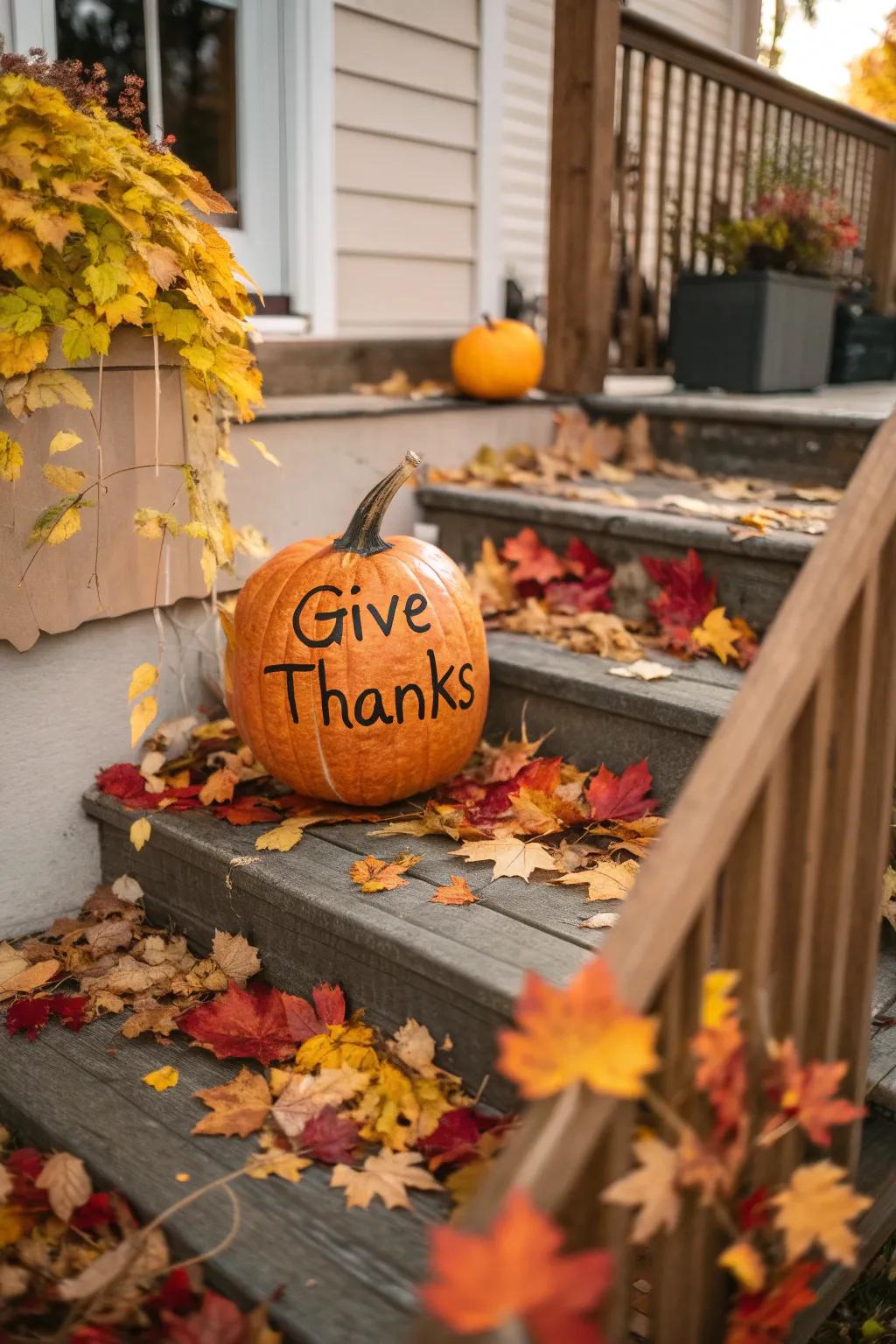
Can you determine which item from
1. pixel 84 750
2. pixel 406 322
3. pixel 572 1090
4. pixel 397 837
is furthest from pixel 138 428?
pixel 406 322

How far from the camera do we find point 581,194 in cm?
324

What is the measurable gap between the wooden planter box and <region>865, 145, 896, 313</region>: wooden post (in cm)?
423

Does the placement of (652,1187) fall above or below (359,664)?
below

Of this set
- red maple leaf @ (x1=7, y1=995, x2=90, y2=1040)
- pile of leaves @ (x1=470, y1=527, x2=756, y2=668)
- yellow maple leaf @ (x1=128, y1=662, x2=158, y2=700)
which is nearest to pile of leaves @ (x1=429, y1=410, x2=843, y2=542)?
pile of leaves @ (x1=470, y1=527, x2=756, y2=668)

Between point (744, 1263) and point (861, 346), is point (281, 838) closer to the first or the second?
point (744, 1263)

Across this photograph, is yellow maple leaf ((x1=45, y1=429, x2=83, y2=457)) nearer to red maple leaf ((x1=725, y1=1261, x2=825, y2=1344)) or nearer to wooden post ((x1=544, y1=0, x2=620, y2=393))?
red maple leaf ((x1=725, y1=1261, x2=825, y2=1344))

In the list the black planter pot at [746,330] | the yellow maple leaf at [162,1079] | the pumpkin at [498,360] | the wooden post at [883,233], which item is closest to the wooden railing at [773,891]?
the yellow maple leaf at [162,1079]

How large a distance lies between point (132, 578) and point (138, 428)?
28 cm

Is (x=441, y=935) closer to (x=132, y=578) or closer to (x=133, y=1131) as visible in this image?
(x=133, y=1131)

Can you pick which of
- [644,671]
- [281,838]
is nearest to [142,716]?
[281,838]

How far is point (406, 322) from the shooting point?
11.8ft

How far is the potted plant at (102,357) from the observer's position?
1.70 metres

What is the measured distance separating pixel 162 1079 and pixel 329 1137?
0.30m

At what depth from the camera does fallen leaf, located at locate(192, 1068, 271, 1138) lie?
153 cm
